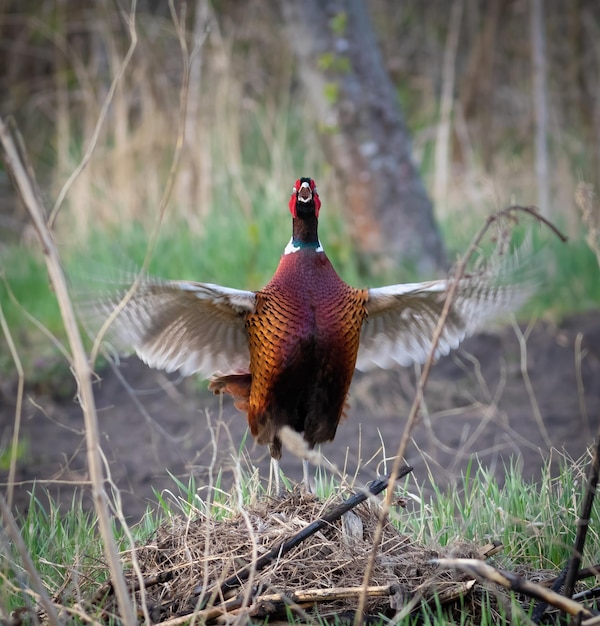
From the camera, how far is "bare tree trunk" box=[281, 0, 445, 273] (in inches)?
224

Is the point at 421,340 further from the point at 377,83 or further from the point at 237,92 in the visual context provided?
the point at 237,92

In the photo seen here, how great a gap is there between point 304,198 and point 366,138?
2883 mm

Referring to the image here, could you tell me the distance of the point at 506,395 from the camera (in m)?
4.96

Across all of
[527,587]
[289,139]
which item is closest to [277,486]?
[527,587]

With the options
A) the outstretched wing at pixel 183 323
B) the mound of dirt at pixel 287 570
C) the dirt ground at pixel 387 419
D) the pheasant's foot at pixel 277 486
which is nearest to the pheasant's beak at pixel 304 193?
the outstretched wing at pixel 183 323

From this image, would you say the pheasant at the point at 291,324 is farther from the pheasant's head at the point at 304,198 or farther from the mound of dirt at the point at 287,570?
the mound of dirt at the point at 287,570

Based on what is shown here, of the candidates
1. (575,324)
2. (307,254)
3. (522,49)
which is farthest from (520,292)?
(522,49)

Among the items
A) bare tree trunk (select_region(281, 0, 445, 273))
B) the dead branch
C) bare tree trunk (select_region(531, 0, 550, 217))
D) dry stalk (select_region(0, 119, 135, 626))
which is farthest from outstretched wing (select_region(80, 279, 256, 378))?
bare tree trunk (select_region(531, 0, 550, 217))

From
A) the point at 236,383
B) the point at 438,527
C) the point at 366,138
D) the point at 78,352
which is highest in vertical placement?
the point at 366,138

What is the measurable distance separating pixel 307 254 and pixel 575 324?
3101 mm

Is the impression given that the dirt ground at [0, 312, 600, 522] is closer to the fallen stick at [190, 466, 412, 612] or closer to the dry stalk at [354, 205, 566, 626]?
the fallen stick at [190, 466, 412, 612]

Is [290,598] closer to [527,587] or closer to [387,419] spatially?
[527,587]

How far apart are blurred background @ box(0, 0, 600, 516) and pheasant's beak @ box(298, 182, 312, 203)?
0.66m

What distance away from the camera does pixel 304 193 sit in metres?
3.00
